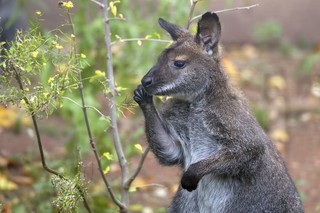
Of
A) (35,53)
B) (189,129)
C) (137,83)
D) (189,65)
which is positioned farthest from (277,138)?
(35,53)

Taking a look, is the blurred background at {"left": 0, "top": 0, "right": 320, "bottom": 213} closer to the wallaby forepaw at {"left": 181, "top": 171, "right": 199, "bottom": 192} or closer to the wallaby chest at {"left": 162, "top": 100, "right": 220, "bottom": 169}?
the wallaby chest at {"left": 162, "top": 100, "right": 220, "bottom": 169}

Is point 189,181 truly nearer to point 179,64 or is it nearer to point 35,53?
point 179,64

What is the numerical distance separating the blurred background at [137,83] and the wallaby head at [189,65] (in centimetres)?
27

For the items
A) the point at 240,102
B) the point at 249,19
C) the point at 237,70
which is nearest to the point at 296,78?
the point at 237,70

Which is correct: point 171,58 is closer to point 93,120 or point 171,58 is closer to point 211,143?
point 211,143

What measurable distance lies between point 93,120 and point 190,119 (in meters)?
1.94

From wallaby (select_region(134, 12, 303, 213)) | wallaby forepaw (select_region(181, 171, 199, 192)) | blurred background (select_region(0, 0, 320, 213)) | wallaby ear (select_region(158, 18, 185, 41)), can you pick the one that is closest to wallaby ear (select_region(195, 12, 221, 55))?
wallaby (select_region(134, 12, 303, 213))

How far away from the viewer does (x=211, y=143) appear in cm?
503

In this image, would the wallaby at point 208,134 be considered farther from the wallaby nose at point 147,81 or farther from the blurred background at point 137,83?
the blurred background at point 137,83

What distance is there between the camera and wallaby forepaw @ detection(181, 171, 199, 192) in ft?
16.0

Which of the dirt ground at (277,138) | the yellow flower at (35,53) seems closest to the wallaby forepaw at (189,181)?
the yellow flower at (35,53)

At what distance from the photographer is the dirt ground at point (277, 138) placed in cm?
786

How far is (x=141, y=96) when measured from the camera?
5113mm

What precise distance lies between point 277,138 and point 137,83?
85.0 inches
